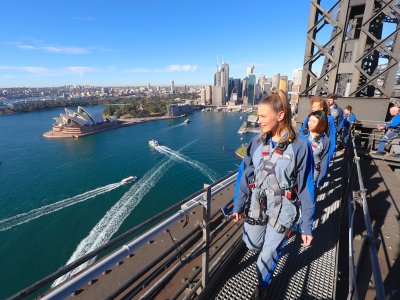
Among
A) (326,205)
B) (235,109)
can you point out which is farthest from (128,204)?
(235,109)

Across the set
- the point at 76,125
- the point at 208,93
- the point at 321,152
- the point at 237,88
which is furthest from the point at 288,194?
the point at 237,88

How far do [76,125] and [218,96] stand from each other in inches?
2296

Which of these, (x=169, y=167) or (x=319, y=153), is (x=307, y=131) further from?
(x=169, y=167)

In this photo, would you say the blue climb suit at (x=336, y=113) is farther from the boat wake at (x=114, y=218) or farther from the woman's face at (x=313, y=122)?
the boat wake at (x=114, y=218)

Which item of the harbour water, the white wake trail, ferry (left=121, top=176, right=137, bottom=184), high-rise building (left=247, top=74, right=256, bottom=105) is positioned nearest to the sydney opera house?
the harbour water

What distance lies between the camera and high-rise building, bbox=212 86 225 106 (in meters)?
86.9

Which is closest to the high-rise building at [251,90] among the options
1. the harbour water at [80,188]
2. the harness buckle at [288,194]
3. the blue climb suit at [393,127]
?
the harbour water at [80,188]

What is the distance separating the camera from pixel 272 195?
4.55 ft

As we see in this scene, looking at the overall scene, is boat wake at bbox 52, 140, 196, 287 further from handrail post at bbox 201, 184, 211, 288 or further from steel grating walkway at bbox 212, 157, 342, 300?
handrail post at bbox 201, 184, 211, 288

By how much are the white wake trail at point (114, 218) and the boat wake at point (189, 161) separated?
387 centimetres

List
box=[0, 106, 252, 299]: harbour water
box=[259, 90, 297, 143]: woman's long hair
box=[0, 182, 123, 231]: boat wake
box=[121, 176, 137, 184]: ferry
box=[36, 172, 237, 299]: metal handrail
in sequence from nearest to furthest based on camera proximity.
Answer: box=[36, 172, 237, 299]: metal handrail, box=[259, 90, 297, 143]: woman's long hair, box=[0, 106, 252, 299]: harbour water, box=[0, 182, 123, 231]: boat wake, box=[121, 176, 137, 184]: ferry

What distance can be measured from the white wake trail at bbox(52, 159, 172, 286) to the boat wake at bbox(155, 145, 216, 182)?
3.87 m

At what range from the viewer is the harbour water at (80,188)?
38.7 ft

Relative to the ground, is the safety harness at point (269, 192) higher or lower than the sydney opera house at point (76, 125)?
higher
